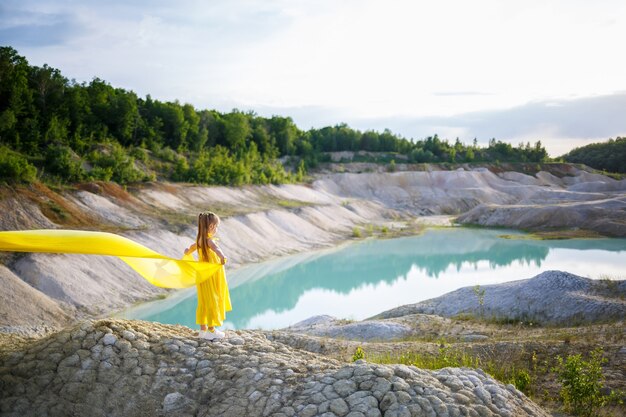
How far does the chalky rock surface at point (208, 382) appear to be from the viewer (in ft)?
22.2

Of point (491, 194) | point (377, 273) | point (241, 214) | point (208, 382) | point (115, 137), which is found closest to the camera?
point (208, 382)

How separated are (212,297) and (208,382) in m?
1.57

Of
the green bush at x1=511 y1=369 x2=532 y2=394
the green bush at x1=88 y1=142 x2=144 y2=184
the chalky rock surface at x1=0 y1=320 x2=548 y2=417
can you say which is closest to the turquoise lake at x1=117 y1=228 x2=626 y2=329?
the chalky rock surface at x1=0 y1=320 x2=548 y2=417

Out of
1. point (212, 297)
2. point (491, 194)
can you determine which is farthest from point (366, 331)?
point (491, 194)

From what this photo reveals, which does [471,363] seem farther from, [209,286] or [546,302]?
[546,302]

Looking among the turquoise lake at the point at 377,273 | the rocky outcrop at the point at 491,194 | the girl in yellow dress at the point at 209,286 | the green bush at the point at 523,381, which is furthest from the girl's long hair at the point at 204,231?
the rocky outcrop at the point at 491,194

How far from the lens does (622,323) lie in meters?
13.6

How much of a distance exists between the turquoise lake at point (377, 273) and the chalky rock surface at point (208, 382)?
10.4 metres

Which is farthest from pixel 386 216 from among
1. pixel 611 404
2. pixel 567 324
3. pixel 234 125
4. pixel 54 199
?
pixel 611 404

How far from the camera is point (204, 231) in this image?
8.70 meters

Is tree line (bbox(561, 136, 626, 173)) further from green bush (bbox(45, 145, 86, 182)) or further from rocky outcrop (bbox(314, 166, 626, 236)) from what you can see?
green bush (bbox(45, 145, 86, 182))

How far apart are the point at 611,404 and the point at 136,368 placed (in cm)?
765

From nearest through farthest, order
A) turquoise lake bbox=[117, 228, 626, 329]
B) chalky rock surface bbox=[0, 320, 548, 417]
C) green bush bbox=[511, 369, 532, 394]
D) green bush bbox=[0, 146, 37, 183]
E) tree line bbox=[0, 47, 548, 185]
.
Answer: chalky rock surface bbox=[0, 320, 548, 417] < green bush bbox=[511, 369, 532, 394] < turquoise lake bbox=[117, 228, 626, 329] < green bush bbox=[0, 146, 37, 183] < tree line bbox=[0, 47, 548, 185]

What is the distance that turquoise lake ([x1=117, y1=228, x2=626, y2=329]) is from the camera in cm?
2138
